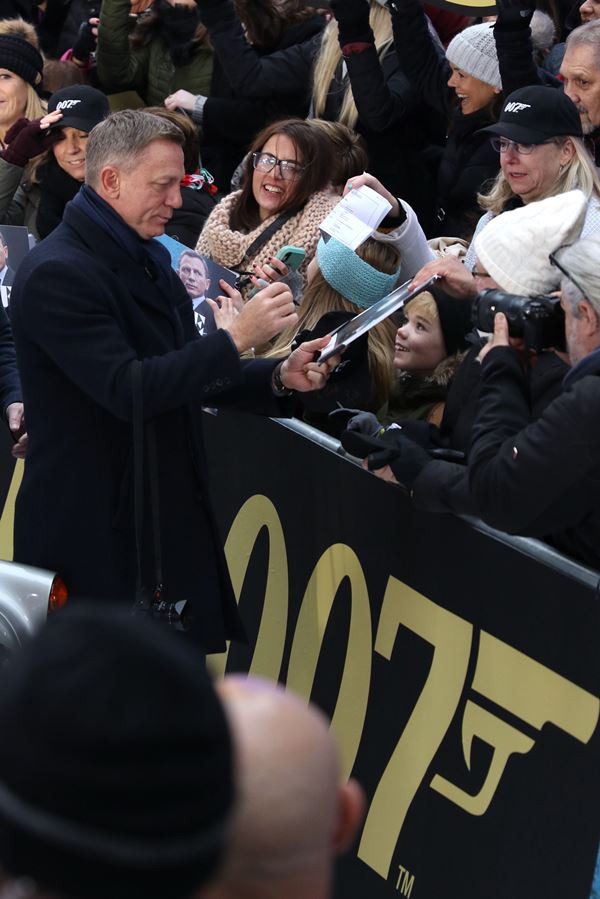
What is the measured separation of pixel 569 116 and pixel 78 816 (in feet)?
13.5

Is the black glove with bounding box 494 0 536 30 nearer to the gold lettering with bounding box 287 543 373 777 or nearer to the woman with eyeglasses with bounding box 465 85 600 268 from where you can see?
the woman with eyeglasses with bounding box 465 85 600 268

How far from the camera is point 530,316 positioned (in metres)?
3.55

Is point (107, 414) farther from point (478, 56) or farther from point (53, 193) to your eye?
point (53, 193)

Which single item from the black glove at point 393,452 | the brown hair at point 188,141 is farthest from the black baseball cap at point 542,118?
the brown hair at point 188,141

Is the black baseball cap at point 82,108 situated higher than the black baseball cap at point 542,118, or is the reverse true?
the black baseball cap at point 542,118

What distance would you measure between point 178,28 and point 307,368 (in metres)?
4.16

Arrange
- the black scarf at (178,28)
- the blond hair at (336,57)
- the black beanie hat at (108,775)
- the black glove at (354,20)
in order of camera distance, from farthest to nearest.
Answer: the black scarf at (178,28) < the blond hair at (336,57) < the black glove at (354,20) < the black beanie hat at (108,775)

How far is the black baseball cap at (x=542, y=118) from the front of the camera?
489cm

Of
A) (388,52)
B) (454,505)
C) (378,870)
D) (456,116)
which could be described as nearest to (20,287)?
(454,505)

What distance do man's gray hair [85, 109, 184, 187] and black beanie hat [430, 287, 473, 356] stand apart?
1061mm

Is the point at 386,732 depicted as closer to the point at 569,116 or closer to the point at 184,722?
the point at 569,116

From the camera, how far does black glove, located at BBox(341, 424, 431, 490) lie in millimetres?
3932

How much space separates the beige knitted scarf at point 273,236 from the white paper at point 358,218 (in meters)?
0.76

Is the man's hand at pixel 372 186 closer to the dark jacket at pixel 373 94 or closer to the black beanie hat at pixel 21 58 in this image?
the dark jacket at pixel 373 94
